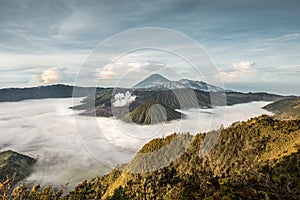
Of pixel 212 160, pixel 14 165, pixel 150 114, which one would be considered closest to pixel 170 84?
pixel 150 114

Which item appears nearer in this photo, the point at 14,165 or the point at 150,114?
the point at 150,114

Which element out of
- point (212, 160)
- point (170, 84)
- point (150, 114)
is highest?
point (170, 84)

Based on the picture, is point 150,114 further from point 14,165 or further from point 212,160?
point 14,165

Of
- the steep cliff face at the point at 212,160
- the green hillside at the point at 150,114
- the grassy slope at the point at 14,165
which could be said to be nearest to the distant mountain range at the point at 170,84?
the green hillside at the point at 150,114

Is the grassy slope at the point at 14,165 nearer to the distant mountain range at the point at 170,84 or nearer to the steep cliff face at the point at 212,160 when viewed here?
the steep cliff face at the point at 212,160

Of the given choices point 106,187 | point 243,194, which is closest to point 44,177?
point 106,187

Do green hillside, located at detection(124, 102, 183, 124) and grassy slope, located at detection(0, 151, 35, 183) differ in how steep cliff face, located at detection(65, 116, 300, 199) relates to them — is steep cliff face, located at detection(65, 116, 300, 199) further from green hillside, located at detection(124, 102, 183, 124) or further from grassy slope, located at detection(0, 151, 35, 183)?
grassy slope, located at detection(0, 151, 35, 183)

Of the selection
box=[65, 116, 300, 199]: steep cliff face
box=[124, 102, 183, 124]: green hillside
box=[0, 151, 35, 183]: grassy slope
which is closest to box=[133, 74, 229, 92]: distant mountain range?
box=[124, 102, 183, 124]: green hillside

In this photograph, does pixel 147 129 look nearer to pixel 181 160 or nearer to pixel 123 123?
pixel 123 123

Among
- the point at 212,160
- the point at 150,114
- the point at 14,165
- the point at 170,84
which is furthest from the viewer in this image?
the point at 14,165

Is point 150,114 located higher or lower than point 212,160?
higher
